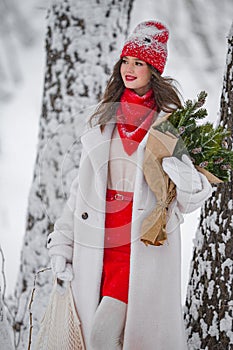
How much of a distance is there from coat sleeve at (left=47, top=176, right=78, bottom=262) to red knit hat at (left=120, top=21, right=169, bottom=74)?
559 millimetres

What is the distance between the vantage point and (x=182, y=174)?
208 centimetres

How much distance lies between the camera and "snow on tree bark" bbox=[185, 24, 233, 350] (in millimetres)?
2506

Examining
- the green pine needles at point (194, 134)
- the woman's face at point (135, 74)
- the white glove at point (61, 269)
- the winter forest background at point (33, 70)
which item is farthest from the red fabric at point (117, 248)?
the winter forest background at point (33, 70)

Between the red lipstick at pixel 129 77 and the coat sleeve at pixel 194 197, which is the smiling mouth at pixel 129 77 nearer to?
the red lipstick at pixel 129 77

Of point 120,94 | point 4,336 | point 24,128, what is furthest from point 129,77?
point 24,128

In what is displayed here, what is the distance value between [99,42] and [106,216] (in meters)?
1.35

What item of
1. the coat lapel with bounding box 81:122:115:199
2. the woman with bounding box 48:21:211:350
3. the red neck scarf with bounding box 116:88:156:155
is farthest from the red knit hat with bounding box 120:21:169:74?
the coat lapel with bounding box 81:122:115:199

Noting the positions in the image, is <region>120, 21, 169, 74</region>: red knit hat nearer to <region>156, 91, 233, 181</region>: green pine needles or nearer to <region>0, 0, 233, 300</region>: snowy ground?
<region>156, 91, 233, 181</region>: green pine needles

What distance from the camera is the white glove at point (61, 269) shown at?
7.57 ft

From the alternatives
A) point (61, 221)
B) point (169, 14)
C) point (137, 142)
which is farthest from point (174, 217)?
point (169, 14)

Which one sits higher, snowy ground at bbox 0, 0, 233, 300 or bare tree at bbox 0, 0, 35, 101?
bare tree at bbox 0, 0, 35, 101

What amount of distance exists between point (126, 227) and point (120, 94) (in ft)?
1.61

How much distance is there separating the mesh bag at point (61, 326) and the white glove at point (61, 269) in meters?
0.05

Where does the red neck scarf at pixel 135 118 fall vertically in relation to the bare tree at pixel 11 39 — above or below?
below
